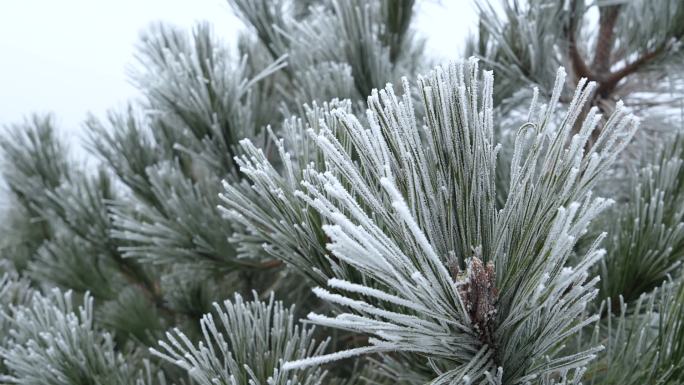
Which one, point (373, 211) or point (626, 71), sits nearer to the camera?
point (373, 211)

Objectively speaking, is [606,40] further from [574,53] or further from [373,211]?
[373,211]

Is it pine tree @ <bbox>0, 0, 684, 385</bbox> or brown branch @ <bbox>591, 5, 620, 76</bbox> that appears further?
brown branch @ <bbox>591, 5, 620, 76</bbox>

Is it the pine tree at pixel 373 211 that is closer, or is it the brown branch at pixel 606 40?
the pine tree at pixel 373 211

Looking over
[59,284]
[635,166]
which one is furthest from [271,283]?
[635,166]

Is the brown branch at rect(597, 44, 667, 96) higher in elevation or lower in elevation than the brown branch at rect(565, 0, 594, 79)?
lower

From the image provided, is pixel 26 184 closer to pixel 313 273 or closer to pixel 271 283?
pixel 271 283

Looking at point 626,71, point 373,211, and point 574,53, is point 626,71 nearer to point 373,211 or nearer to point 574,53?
point 574,53

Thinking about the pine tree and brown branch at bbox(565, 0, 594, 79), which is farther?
brown branch at bbox(565, 0, 594, 79)

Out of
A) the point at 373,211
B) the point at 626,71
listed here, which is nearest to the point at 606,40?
the point at 626,71
